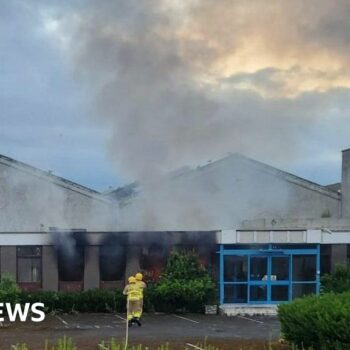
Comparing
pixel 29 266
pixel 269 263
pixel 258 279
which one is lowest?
pixel 258 279

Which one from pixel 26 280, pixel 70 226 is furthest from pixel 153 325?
pixel 70 226

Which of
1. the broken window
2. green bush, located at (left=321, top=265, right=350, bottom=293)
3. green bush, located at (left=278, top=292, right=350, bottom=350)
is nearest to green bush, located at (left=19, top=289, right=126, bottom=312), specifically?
the broken window

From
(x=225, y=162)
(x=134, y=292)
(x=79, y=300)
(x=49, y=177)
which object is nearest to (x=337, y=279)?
(x=225, y=162)

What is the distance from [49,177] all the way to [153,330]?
46.5 ft

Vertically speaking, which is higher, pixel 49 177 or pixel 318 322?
pixel 49 177

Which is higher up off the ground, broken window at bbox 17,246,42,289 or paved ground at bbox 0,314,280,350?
broken window at bbox 17,246,42,289

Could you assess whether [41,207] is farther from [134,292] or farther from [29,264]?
[134,292]

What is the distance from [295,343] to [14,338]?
807cm

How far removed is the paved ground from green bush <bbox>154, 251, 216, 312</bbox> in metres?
0.77

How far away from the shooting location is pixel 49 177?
34.3 meters

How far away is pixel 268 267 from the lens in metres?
28.9

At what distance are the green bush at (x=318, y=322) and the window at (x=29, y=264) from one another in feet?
47.7

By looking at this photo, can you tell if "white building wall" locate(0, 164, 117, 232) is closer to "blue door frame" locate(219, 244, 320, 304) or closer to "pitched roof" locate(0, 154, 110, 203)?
"pitched roof" locate(0, 154, 110, 203)

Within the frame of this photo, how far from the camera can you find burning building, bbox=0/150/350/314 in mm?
28719
